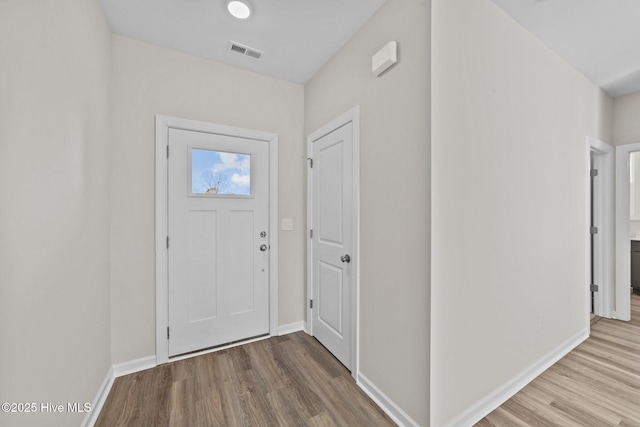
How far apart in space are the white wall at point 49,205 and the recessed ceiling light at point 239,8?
32.4 inches

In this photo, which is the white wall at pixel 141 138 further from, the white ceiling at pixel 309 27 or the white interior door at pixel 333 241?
the white interior door at pixel 333 241

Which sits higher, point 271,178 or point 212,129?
point 212,129

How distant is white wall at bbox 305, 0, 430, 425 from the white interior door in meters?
0.19

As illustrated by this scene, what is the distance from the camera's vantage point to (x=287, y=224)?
285cm

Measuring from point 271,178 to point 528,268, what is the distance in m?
2.36

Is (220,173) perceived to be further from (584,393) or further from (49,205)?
(584,393)

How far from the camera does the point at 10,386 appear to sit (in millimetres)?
937

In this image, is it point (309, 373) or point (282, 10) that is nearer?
point (282, 10)

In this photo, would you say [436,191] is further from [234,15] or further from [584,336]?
[584,336]

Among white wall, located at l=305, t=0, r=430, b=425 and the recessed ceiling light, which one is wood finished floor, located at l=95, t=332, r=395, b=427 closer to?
white wall, located at l=305, t=0, r=430, b=425

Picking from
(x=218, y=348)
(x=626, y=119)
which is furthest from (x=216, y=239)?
(x=626, y=119)

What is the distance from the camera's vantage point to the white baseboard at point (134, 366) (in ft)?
6.86

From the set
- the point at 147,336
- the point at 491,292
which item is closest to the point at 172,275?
the point at 147,336

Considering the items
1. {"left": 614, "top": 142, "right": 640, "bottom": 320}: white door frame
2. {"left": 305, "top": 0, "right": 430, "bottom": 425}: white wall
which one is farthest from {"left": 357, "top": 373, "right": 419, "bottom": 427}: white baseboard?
{"left": 614, "top": 142, "right": 640, "bottom": 320}: white door frame
